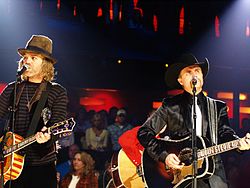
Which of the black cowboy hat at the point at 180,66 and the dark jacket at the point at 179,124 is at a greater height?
the black cowboy hat at the point at 180,66

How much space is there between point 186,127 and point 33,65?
1612 millimetres

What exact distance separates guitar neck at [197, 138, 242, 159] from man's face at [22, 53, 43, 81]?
1730mm

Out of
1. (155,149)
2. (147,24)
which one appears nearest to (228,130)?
(155,149)

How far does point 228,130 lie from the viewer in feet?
13.8

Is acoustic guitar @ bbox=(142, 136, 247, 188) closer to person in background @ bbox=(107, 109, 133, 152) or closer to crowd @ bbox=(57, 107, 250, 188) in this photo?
crowd @ bbox=(57, 107, 250, 188)

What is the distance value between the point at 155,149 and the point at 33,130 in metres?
1.19

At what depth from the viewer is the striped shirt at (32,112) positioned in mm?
4082

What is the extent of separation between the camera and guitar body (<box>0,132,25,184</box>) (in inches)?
162

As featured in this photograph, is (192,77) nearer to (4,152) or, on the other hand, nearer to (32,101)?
(32,101)

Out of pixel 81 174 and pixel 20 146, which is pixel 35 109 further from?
pixel 81 174

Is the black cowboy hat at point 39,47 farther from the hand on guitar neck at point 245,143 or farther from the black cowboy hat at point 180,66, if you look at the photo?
the hand on guitar neck at point 245,143

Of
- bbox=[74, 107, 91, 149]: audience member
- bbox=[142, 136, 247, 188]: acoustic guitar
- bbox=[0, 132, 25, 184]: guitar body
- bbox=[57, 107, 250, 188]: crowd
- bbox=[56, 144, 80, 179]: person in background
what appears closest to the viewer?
bbox=[142, 136, 247, 188]: acoustic guitar

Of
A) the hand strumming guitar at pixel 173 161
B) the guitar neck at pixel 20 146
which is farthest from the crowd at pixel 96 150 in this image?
the hand strumming guitar at pixel 173 161

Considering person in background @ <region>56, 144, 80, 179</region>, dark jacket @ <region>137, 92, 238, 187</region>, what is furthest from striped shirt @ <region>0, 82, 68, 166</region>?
person in background @ <region>56, 144, 80, 179</region>
